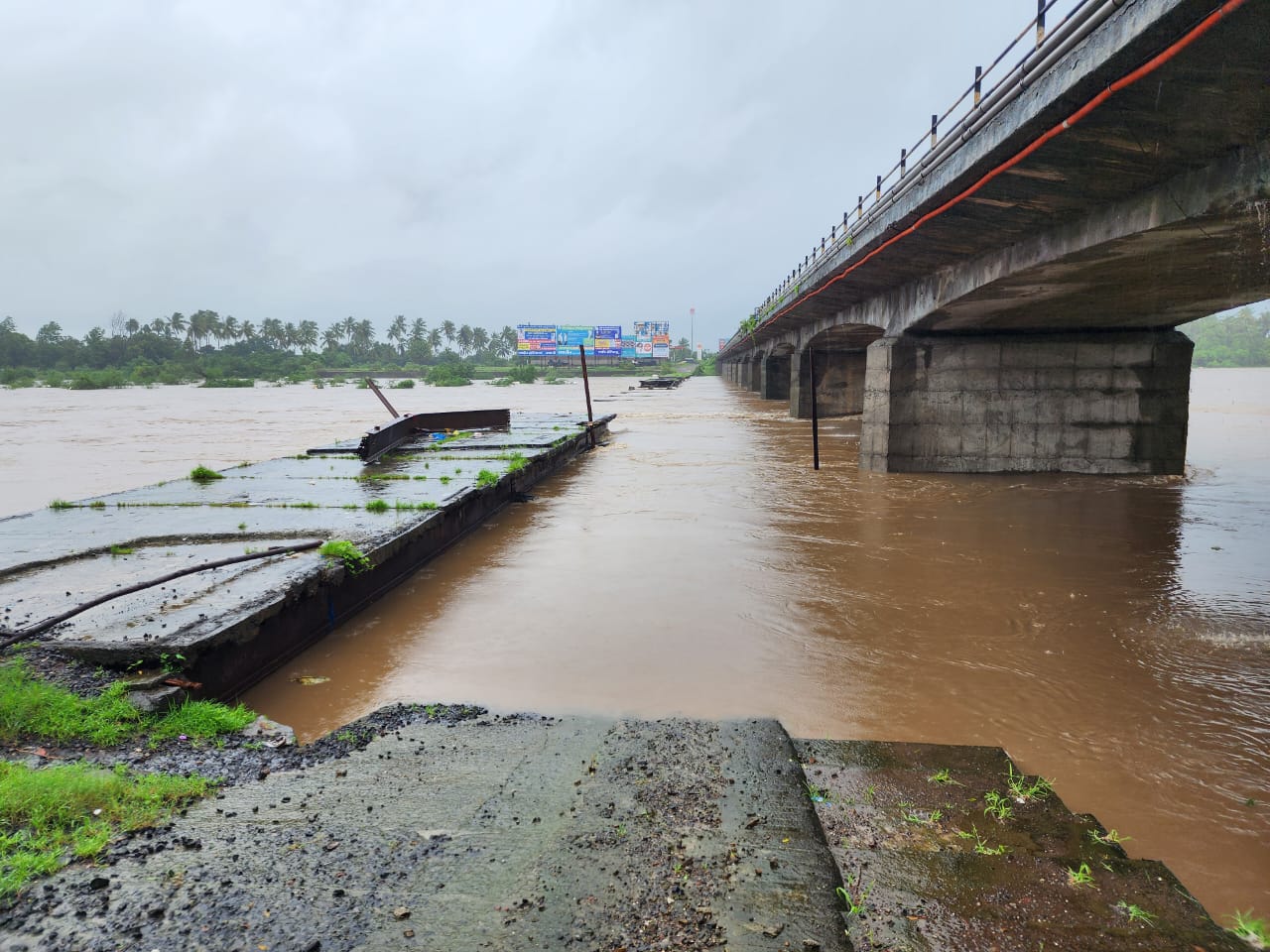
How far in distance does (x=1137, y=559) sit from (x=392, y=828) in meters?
10.2

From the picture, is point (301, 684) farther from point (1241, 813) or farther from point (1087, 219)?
point (1087, 219)

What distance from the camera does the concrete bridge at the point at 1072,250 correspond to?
6113mm

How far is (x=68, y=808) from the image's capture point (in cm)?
314

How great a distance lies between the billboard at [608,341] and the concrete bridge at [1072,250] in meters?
121

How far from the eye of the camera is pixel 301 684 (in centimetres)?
575

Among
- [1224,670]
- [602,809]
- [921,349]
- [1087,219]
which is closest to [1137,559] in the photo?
[1224,670]

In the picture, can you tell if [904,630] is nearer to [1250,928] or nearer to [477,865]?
[1250,928]

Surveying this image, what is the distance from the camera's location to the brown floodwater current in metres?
4.74

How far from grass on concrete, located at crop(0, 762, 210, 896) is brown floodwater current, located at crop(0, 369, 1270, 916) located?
5.38 feet

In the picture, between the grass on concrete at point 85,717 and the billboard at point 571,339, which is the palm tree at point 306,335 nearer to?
the billboard at point 571,339

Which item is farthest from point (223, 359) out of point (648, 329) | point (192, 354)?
point (648, 329)

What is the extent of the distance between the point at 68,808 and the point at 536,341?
472 ft

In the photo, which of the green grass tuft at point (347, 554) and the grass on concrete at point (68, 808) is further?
the green grass tuft at point (347, 554)

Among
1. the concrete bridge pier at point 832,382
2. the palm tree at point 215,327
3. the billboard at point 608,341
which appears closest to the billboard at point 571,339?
the billboard at point 608,341
